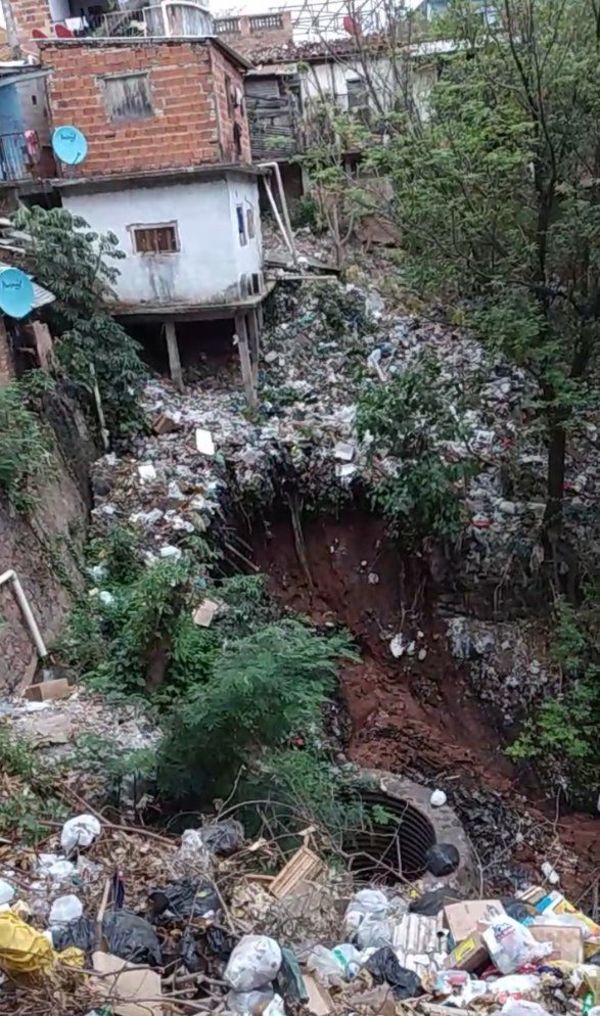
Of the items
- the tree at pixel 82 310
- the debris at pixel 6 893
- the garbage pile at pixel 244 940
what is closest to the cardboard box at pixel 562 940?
the garbage pile at pixel 244 940

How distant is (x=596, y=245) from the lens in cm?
583

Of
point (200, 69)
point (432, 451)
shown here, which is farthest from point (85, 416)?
point (200, 69)

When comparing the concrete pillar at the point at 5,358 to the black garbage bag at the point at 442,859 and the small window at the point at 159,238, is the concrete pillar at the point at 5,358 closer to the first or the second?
the small window at the point at 159,238

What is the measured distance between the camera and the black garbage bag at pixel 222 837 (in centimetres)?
353

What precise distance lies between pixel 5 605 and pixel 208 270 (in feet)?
16.2

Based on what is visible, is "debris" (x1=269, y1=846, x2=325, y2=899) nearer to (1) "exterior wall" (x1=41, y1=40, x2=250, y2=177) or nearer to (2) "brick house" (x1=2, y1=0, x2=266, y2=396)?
(2) "brick house" (x1=2, y1=0, x2=266, y2=396)

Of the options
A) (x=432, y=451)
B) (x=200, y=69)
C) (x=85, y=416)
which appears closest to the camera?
(x=432, y=451)

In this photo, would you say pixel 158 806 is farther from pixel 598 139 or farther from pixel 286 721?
pixel 598 139

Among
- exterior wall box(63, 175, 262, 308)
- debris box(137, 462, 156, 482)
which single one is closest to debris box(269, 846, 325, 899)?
debris box(137, 462, 156, 482)

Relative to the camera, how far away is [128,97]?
8781mm

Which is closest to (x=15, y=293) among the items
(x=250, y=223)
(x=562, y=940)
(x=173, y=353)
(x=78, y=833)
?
(x=173, y=353)

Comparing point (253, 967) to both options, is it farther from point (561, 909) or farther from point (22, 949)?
point (561, 909)

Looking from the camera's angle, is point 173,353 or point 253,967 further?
point 173,353

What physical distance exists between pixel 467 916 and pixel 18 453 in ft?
14.9
